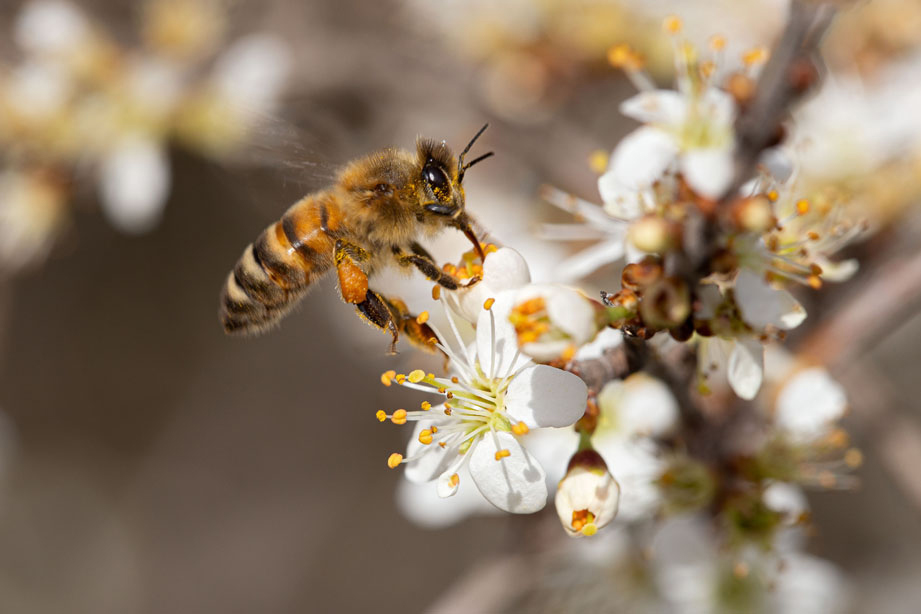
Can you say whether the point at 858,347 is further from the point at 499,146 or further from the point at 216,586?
the point at 216,586

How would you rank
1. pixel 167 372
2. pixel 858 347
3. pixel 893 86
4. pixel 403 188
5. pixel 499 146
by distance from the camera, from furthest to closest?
1. pixel 167 372
2. pixel 499 146
3. pixel 893 86
4. pixel 858 347
5. pixel 403 188

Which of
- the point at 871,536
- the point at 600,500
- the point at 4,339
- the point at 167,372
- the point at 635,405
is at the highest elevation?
the point at 600,500

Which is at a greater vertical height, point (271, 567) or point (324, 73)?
point (324, 73)

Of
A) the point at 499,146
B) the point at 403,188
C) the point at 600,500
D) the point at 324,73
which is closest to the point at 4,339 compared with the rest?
the point at 324,73

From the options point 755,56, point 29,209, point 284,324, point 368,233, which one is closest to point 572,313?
point 368,233

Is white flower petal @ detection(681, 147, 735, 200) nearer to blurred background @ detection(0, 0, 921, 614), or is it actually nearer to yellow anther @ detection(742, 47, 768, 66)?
yellow anther @ detection(742, 47, 768, 66)

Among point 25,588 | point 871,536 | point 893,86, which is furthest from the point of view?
point 25,588

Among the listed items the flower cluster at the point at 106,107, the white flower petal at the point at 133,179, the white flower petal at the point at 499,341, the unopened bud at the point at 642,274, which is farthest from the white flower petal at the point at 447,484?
the white flower petal at the point at 133,179

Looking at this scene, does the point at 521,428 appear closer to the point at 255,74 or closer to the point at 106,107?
the point at 255,74
